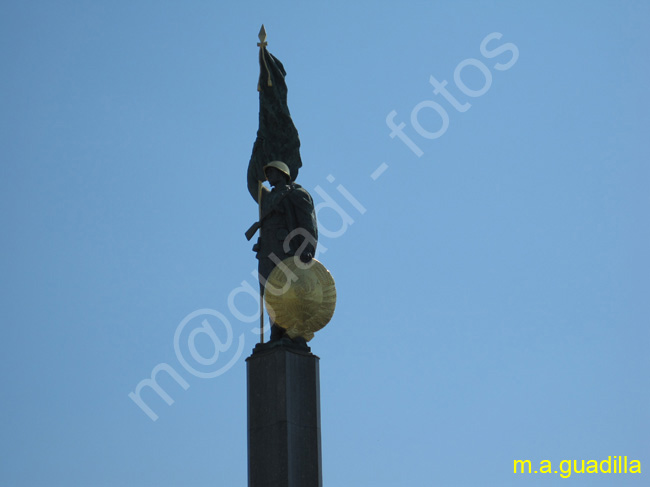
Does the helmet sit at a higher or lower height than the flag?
lower

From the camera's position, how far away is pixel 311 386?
90.5 feet

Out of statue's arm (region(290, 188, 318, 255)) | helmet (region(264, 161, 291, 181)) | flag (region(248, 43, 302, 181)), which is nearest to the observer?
statue's arm (region(290, 188, 318, 255))

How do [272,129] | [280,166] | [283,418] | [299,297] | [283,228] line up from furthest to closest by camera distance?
[272,129]
[280,166]
[283,228]
[299,297]
[283,418]

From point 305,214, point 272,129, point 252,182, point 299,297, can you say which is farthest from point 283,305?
point 272,129

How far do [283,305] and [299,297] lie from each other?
0.36 meters

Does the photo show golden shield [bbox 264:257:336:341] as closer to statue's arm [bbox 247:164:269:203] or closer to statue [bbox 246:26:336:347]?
statue [bbox 246:26:336:347]

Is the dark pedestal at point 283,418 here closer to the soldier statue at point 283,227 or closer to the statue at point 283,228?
the statue at point 283,228

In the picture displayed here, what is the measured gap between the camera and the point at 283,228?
28.9 meters

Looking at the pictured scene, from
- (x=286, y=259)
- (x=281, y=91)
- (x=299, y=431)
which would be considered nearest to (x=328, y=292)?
(x=286, y=259)

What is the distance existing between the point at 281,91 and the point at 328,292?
16.1 feet

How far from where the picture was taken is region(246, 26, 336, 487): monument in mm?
26812

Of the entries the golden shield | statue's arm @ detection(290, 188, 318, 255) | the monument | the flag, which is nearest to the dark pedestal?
the monument

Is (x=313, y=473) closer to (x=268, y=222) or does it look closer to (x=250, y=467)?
(x=250, y=467)

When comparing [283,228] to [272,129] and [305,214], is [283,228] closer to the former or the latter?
[305,214]
